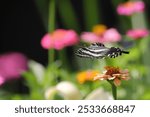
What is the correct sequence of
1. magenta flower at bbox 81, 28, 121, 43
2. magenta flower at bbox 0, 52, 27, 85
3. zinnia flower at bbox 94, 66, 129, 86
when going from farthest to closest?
magenta flower at bbox 0, 52, 27, 85 → magenta flower at bbox 81, 28, 121, 43 → zinnia flower at bbox 94, 66, 129, 86

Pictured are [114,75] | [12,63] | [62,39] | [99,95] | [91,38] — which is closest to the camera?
[114,75]

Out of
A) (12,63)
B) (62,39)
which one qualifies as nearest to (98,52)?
(62,39)

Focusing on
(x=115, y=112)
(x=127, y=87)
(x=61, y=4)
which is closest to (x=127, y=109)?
(x=115, y=112)

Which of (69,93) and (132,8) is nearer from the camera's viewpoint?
(69,93)

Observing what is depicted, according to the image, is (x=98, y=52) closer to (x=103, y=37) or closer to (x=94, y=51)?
(x=94, y=51)

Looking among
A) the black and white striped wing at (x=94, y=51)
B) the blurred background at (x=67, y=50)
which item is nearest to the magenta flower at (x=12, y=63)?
the blurred background at (x=67, y=50)

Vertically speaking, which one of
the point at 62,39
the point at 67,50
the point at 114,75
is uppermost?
the point at 67,50

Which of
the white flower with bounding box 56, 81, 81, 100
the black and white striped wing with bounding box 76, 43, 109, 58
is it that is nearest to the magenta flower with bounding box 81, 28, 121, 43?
the white flower with bounding box 56, 81, 81, 100

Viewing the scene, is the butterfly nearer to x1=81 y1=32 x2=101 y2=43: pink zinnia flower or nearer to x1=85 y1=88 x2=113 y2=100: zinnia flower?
x1=85 y1=88 x2=113 y2=100: zinnia flower
